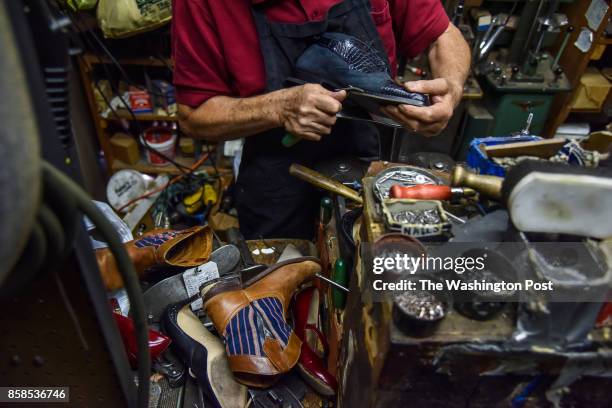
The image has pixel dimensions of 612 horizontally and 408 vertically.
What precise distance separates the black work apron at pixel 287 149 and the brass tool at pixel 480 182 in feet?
2.30

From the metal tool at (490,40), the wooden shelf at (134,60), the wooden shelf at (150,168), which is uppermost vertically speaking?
the metal tool at (490,40)

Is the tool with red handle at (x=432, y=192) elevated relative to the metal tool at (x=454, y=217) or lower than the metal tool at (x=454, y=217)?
elevated

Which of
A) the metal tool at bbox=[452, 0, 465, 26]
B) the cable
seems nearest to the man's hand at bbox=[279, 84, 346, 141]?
the cable

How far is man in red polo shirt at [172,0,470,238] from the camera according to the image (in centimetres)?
116

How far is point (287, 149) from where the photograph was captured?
136 cm

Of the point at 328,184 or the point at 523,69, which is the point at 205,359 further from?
the point at 523,69

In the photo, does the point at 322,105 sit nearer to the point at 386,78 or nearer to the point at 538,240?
the point at 386,78

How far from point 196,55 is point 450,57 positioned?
788mm

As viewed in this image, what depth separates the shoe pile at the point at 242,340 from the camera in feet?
2.93

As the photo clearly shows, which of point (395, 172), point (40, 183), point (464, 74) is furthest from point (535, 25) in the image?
point (40, 183)

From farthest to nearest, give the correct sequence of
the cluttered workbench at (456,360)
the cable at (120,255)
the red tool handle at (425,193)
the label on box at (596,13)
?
the label on box at (596,13)
the red tool handle at (425,193)
the cluttered workbench at (456,360)
the cable at (120,255)

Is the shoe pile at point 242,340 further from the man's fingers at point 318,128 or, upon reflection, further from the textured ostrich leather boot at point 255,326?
the man's fingers at point 318,128

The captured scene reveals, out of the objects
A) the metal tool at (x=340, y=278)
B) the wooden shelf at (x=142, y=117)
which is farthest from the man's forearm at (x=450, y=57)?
the wooden shelf at (x=142, y=117)

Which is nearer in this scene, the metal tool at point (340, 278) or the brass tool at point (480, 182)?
the brass tool at point (480, 182)
